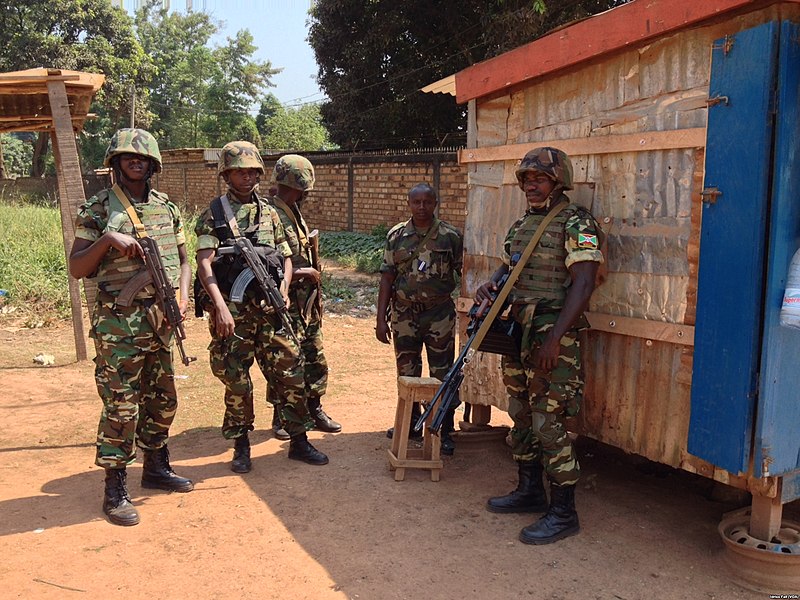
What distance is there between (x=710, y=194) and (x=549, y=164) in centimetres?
82

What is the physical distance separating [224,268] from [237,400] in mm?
869

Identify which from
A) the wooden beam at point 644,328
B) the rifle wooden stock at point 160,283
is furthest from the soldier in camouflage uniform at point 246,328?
the wooden beam at point 644,328

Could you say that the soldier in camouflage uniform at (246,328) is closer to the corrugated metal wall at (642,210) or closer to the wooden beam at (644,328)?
the corrugated metal wall at (642,210)

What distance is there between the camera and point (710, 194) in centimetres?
327

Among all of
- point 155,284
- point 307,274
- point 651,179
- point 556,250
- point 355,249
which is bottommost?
point 355,249

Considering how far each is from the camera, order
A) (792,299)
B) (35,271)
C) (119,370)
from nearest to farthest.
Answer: (792,299)
(119,370)
(35,271)

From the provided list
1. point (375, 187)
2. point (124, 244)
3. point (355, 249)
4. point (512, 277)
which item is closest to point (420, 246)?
point (512, 277)

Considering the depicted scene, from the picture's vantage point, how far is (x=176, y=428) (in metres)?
5.73

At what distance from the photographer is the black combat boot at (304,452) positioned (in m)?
4.93

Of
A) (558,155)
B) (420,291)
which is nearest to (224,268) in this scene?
(420,291)

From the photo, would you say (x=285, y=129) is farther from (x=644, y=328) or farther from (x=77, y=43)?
(x=644, y=328)

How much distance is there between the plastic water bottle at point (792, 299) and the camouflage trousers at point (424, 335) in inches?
90.8

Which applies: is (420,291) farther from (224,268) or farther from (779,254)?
(779,254)

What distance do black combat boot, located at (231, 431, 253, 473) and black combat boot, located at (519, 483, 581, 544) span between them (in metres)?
1.90
